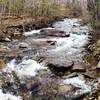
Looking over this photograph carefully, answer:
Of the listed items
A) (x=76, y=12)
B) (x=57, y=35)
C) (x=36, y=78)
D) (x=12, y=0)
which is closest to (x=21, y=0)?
(x=12, y=0)

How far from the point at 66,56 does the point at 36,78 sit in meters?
2.25

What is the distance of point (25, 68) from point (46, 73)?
769mm

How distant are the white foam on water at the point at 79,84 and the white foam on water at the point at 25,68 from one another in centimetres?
111

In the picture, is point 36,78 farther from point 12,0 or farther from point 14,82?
point 12,0

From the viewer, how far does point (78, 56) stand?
947 centimetres

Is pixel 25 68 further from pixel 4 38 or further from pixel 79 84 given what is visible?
pixel 4 38

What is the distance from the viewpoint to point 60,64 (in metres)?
8.16

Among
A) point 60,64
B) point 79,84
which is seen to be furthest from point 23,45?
point 79,84

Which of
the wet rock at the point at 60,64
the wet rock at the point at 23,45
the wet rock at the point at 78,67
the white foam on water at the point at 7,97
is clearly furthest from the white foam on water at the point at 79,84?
the wet rock at the point at 23,45

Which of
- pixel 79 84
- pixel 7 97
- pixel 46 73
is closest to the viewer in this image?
pixel 7 97

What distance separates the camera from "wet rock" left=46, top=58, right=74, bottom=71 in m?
8.04

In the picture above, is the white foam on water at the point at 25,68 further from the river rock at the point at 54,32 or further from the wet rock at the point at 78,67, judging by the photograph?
the river rock at the point at 54,32

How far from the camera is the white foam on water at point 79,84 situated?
6.86m

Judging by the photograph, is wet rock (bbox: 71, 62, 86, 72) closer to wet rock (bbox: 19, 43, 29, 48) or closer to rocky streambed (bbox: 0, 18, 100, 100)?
rocky streambed (bbox: 0, 18, 100, 100)
